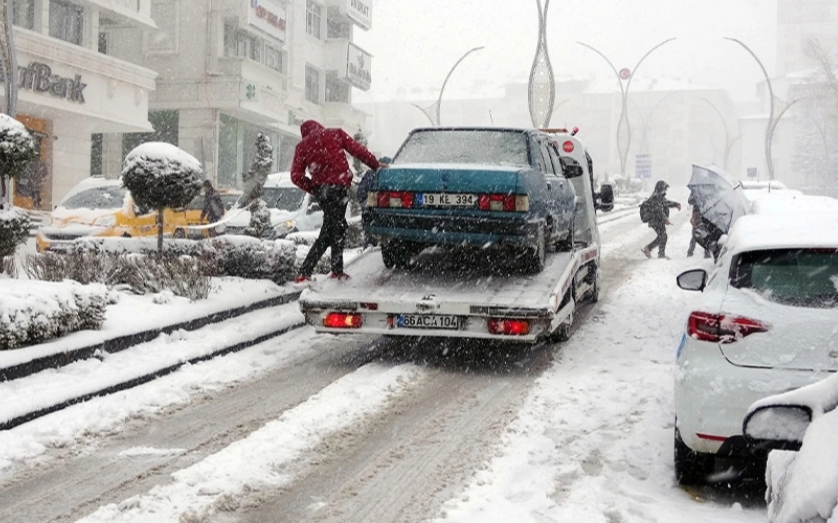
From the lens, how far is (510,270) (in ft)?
30.1

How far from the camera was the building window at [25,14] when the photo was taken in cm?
2878

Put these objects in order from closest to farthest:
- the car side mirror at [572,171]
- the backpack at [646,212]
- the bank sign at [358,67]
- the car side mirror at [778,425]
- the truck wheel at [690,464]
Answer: the car side mirror at [778,425] → the truck wheel at [690,464] → the car side mirror at [572,171] → the backpack at [646,212] → the bank sign at [358,67]

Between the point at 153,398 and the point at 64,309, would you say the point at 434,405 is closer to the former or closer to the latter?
the point at 153,398

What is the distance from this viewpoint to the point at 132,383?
22.9 feet

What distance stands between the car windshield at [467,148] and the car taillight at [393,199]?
0.79m

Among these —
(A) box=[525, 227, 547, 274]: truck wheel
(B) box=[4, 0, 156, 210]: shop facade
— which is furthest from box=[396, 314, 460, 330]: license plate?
(B) box=[4, 0, 156, 210]: shop facade

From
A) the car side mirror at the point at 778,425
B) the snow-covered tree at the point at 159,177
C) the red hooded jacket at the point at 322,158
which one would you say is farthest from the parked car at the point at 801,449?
the snow-covered tree at the point at 159,177

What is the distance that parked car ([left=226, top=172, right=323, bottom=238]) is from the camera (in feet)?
59.9

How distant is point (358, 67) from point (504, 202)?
4881 centimetres

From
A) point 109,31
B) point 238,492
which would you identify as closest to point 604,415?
point 238,492

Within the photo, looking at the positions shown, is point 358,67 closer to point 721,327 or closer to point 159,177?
point 159,177

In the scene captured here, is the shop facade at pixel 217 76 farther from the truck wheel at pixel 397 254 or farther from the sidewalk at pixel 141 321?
the truck wheel at pixel 397 254

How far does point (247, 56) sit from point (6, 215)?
33.6 meters

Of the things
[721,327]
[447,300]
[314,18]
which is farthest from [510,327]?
[314,18]
